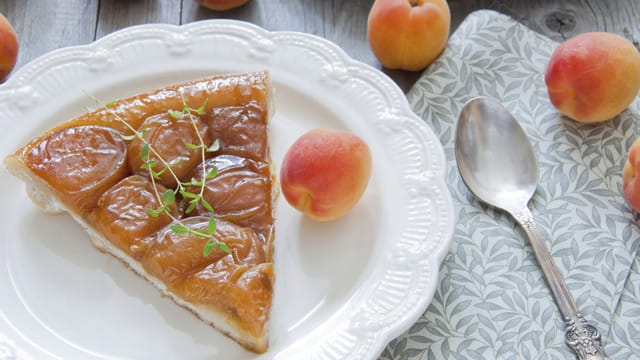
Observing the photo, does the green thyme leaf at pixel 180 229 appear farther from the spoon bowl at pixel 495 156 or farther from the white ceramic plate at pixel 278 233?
the spoon bowl at pixel 495 156

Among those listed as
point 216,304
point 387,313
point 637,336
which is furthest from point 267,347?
point 637,336

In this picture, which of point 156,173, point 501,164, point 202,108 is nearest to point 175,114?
point 202,108

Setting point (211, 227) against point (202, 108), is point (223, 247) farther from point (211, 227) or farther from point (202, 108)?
point (202, 108)

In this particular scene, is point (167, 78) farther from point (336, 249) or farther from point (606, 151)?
point (606, 151)

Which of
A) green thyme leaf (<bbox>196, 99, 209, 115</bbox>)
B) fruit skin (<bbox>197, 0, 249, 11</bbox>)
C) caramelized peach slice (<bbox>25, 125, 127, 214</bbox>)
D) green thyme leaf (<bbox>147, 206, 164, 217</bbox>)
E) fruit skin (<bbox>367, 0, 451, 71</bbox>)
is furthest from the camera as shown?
fruit skin (<bbox>197, 0, 249, 11</bbox>)

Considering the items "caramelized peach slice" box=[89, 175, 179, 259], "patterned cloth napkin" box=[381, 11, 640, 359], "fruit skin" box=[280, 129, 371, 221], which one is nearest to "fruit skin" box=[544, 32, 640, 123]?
"patterned cloth napkin" box=[381, 11, 640, 359]

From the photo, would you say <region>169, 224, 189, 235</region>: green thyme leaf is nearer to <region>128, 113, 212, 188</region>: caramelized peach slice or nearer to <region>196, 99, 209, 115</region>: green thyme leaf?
<region>128, 113, 212, 188</region>: caramelized peach slice
